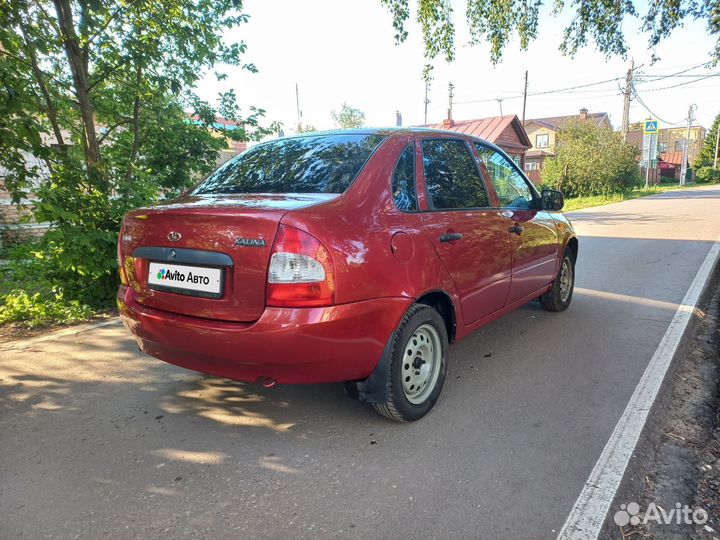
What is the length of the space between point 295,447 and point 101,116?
6.10 m

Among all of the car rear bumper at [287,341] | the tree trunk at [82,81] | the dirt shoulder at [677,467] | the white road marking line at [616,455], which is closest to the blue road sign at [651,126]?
the white road marking line at [616,455]

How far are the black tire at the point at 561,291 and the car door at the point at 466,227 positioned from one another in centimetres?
151

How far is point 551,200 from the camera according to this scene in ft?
14.8

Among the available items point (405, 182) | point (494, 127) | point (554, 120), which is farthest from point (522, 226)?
point (554, 120)

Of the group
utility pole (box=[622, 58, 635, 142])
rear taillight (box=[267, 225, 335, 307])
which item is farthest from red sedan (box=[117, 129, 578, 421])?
utility pole (box=[622, 58, 635, 142])

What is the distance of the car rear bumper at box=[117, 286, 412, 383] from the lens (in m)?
2.39

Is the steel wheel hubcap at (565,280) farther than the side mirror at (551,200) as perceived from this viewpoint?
Yes

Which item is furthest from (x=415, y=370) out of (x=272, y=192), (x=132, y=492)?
(x=132, y=492)

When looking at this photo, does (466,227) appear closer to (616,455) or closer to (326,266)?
(326,266)

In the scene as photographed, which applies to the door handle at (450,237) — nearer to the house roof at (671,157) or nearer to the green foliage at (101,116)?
the green foliage at (101,116)

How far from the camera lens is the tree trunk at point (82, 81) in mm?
5371

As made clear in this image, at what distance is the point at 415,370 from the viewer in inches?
119

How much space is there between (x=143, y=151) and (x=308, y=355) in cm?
588

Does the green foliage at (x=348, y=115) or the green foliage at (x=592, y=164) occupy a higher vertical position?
the green foliage at (x=348, y=115)
